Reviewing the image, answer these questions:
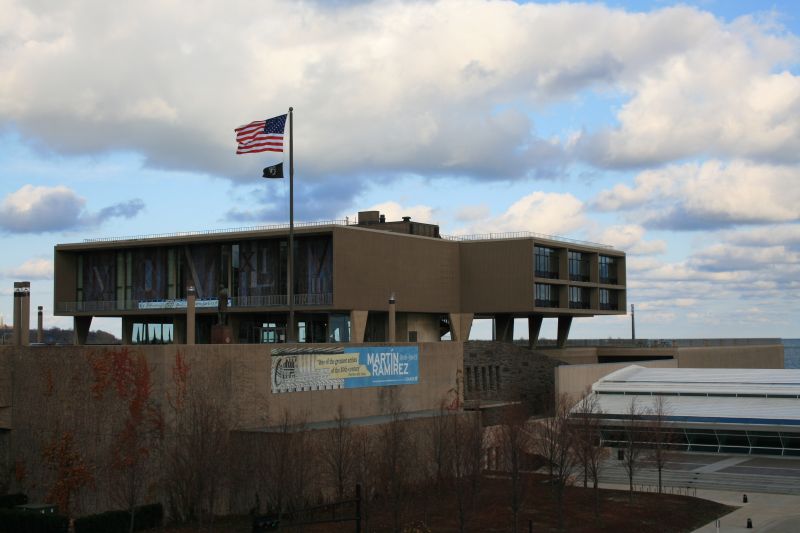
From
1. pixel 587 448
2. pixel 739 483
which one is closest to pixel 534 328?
pixel 739 483

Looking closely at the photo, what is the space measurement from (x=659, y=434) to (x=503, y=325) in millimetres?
46328

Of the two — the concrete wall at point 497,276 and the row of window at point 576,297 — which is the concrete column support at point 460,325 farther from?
the row of window at point 576,297

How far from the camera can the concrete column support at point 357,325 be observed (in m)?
81.1

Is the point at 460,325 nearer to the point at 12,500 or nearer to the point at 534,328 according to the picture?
the point at 534,328

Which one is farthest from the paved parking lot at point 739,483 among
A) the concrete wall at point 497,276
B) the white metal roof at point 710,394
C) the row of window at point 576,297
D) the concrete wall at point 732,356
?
the concrete wall at point 732,356

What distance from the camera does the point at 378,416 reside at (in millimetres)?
57844

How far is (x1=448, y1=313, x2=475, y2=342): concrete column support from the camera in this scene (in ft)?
313

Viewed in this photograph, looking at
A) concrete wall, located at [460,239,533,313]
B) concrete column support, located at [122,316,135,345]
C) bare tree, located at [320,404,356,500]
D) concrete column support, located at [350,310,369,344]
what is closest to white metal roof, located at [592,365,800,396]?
concrete wall, located at [460,239,533,313]

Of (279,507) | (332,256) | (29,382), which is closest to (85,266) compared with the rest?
(332,256)

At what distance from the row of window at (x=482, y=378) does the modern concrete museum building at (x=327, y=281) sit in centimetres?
947

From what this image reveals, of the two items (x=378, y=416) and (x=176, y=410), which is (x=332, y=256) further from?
(x=176, y=410)

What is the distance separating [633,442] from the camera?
57.1 meters

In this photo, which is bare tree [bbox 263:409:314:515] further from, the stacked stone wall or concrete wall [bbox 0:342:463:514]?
the stacked stone wall

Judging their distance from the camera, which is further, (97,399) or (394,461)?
(97,399)
